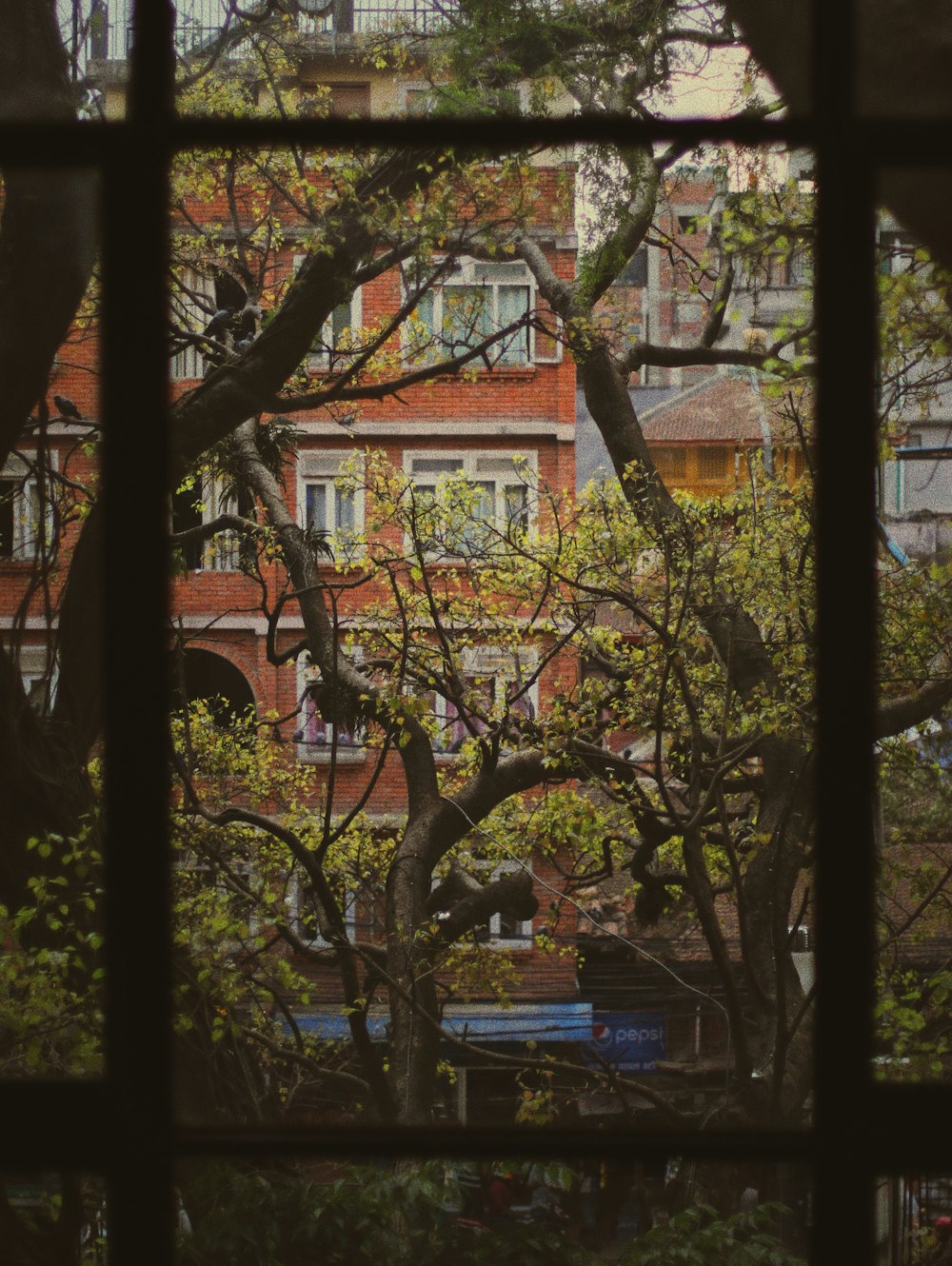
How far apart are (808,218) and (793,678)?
133 centimetres

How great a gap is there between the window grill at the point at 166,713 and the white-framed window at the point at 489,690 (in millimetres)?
2958

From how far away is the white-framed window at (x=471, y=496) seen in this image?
4.14 m

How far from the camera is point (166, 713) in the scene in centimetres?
69

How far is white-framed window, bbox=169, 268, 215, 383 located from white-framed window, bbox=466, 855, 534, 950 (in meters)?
1.97

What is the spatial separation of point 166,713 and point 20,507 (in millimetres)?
3212

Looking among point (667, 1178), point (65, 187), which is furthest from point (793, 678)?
point (65, 187)

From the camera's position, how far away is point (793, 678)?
11.8 feet

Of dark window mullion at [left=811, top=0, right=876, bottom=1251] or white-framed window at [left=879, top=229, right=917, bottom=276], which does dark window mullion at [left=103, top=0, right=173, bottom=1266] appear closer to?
dark window mullion at [left=811, top=0, right=876, bottom=1251]

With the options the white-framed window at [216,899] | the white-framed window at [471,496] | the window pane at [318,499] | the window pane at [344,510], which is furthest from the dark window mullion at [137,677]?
the window pane at [318,499]

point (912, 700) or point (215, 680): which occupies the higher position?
point (912, 700)

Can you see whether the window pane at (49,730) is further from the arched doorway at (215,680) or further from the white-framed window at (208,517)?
the arched doorway at (215,680)

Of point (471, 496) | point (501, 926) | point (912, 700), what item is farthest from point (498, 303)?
point (912, 700)

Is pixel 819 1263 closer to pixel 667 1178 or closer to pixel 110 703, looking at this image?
pixel 110 703

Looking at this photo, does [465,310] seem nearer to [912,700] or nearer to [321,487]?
[912,700]
